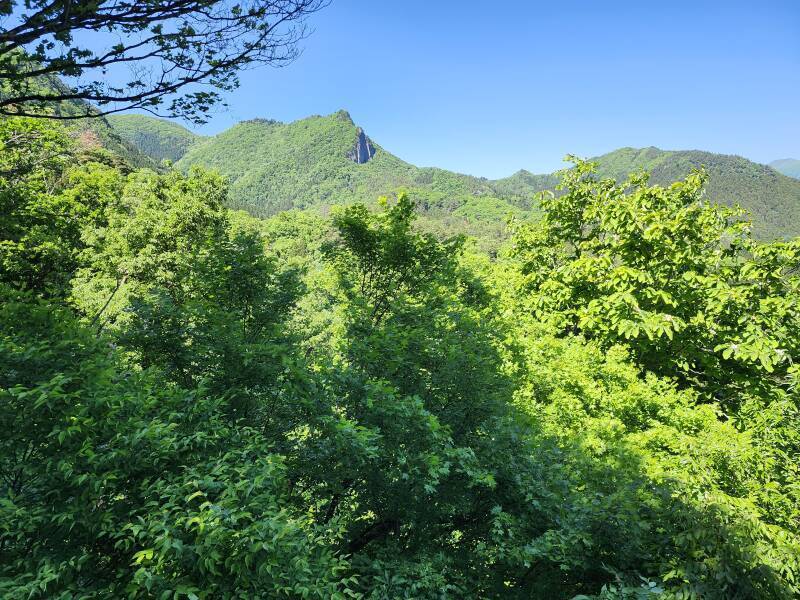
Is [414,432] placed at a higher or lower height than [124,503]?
lower

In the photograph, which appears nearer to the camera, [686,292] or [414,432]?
[414,432]

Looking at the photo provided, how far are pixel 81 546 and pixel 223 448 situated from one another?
57.2 inches

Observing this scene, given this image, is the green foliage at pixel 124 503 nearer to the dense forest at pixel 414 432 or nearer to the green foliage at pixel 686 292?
the dense forest at pixel 414 432

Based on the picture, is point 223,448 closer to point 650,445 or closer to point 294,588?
point 294,588

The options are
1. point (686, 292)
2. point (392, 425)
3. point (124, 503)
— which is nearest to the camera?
point (124, 503)

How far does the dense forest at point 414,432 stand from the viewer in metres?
3.74

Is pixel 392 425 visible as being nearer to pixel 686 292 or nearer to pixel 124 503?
pixel 124 503

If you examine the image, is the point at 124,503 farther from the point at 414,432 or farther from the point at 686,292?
the point at 686,292

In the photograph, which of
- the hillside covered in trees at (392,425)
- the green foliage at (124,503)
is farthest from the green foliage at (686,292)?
the green foliage at (124,503)

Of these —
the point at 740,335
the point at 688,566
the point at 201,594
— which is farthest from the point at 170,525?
the point at 740,335

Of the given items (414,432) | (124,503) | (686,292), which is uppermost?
(686,292)

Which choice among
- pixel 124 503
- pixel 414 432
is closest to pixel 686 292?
pixel 414 432

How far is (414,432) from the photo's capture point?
665 cm

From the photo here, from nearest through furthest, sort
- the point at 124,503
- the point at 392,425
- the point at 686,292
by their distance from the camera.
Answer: the point at 124,503
the point at 392,425
the point at 686,292
